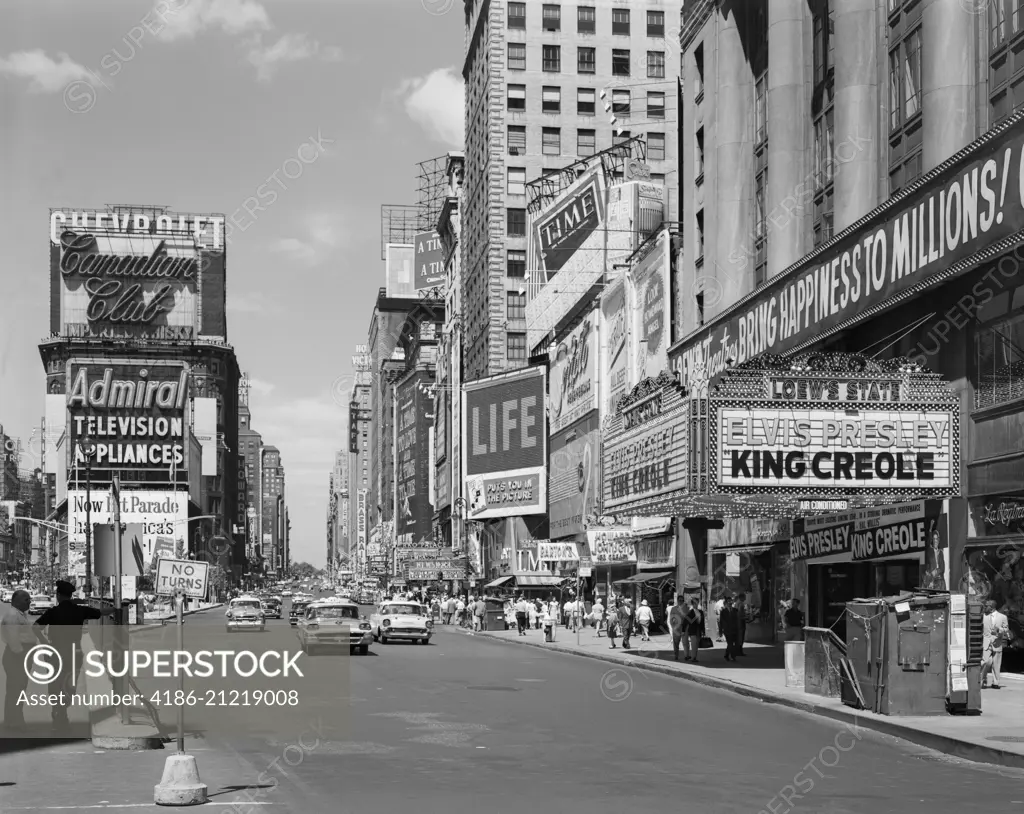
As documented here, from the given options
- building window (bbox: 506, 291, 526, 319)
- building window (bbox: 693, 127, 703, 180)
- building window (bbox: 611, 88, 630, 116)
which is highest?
building window (bbox: 611, 88, 630, 116)

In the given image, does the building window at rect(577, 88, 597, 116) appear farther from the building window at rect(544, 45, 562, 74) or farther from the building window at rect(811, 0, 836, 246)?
the building window at rect(811, 0, 836, 246)

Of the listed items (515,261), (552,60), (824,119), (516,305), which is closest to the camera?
(824,119)

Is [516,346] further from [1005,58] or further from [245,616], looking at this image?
[1005,58]

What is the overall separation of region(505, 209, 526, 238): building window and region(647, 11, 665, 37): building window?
17.2 meters

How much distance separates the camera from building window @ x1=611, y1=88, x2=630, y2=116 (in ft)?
358

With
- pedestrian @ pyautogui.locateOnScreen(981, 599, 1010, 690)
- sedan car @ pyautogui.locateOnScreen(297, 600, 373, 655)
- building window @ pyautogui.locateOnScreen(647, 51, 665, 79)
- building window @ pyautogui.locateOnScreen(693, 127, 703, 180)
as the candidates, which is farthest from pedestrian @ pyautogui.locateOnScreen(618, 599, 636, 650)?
building window @ pyautogui.locateOnScreen(647, 51, 665, 79)

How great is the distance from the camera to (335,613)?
4256cm

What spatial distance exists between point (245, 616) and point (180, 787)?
45.4m

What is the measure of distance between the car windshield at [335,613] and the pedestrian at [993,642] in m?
20.9

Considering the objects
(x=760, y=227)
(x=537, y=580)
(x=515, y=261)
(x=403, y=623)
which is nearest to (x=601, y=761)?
(x=403, y=623)

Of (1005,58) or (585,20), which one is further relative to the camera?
(585,20)

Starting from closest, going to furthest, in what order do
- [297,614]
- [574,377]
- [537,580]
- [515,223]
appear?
[297,614]
[537,580]
[574,377]
[515,223]

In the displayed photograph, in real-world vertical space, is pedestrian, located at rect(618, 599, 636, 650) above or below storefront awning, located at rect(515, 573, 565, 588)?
above

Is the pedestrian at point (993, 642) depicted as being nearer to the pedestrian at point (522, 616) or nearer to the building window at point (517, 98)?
the pedestrian at point (522, 616)
